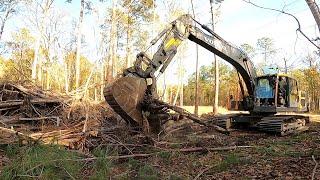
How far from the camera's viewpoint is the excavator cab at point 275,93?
13383 millimetres

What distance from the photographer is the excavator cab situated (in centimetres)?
1338

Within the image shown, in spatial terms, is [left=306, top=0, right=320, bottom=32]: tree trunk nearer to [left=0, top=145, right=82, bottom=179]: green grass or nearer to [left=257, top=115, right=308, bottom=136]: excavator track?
[left=0, top=145, right=82, bottom=179]: green grass

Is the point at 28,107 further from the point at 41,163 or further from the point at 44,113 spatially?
the point at 41,163

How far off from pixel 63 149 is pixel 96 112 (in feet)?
14.3

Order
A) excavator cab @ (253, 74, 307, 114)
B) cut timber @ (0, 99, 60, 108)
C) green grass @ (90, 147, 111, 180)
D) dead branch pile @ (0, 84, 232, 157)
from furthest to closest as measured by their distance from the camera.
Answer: excavator cab @ (253, 74, 307, 114) < cut timber @ (0, 99, 60, 108) < dead branch pile @ (0, 84, 232, 157) < green grass @ (90, 147, 111, 180)

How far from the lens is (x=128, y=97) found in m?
8.88

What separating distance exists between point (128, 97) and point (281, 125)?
577cm

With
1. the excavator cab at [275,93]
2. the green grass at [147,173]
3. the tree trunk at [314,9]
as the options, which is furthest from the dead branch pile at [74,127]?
the tree trunk at [314,9]

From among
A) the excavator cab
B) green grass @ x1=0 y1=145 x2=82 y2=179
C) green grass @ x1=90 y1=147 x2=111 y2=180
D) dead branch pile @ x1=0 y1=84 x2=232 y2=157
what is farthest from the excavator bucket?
the excavator cab

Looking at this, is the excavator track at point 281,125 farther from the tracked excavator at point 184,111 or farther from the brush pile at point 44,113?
the brush pile at point 44,113

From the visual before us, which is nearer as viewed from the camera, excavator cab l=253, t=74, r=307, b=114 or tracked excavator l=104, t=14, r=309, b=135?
tracked excavator l=104, t=14, r=309, b=135

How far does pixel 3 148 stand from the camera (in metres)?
7.68

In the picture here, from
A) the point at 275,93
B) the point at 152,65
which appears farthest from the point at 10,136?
the point at 275,93

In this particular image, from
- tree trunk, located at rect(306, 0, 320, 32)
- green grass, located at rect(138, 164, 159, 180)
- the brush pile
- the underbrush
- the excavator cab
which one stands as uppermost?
tree trunk, located at rect(306, 0, 320, 32)
